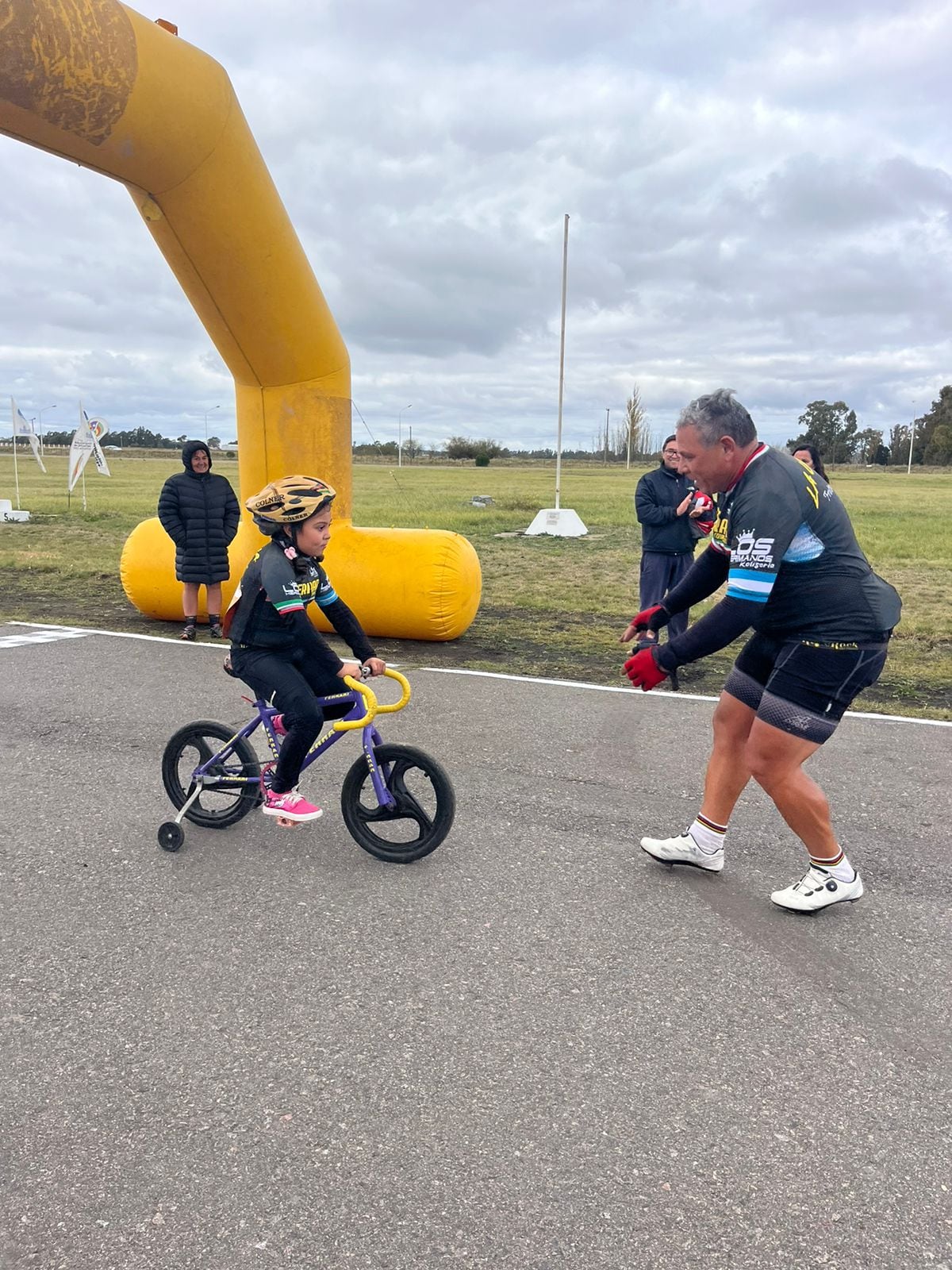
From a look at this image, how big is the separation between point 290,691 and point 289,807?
1.84 feet

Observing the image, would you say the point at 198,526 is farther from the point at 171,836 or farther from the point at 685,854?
the point at 685,854

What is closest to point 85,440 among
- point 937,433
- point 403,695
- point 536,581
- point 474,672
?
point 536,581

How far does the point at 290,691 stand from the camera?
4.16 meters

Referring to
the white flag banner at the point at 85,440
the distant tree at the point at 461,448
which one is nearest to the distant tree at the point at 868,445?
the distant tree at the point at 461,448

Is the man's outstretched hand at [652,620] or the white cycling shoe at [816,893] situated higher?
the man's outstretched hand at [652,620]

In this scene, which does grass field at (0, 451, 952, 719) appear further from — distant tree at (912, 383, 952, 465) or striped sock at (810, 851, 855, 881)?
distant tree at (912, 383, 952, 465)

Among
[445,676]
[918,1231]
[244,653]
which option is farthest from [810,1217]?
[445,676]

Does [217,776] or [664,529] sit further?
[664,529]

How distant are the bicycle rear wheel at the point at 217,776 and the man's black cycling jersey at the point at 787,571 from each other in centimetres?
203

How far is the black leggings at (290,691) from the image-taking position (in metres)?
4.16

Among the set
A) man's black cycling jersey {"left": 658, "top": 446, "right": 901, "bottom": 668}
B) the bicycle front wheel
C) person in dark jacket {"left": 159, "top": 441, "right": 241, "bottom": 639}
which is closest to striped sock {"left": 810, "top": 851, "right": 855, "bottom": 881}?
man's black cycling jersey {"left": 658, "top": 446, "right": 901, "bottom": 668}

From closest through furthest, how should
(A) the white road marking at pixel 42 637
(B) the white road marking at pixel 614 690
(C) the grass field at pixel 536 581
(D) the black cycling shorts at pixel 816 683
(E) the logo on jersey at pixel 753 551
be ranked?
(E) the logo on jersey at pixel 753 551 < (D) the black cycling shorts at pixel 816 683 < (B) the white road marking at pixel 614 690 < (C) the grass field at pixel 536 581 < (A) the white road marking at pixel 42 637

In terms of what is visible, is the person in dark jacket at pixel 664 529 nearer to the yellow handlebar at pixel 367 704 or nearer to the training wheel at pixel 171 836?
the yellow handlebar at pixel 367 704

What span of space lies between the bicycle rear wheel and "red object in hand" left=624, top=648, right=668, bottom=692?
1.82 metres
